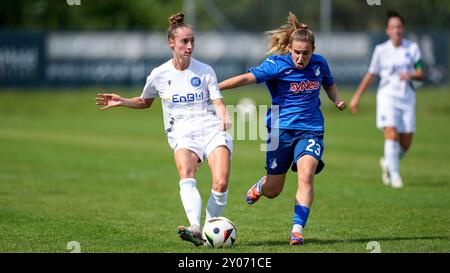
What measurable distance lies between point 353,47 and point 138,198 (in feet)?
70.2

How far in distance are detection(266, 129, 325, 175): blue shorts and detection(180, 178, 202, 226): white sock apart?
3.66 feet

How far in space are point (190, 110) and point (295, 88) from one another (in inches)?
42.5

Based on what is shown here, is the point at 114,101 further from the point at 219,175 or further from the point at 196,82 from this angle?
the point at 219,175

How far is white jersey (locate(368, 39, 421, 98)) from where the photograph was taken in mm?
13797

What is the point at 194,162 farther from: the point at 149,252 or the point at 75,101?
the point at 75,101

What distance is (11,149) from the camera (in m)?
19.2

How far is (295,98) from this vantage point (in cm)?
866

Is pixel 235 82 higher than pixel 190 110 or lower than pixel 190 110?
higher

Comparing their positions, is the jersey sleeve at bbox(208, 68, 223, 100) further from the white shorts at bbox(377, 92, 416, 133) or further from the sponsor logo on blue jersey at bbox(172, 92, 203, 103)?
the white shorts at bbox(377, 92, 416, 133)

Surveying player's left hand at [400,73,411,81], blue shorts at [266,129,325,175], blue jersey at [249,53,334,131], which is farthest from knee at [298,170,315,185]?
player's left hand at [400,73,411,81]

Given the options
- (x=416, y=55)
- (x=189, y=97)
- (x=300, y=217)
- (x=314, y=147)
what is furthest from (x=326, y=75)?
(x=416, y=55)

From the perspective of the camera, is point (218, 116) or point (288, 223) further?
point (288, 223)
